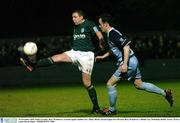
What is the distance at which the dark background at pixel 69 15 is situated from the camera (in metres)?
33.0

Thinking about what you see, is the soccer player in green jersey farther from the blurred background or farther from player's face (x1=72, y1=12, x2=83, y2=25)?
the blurred background

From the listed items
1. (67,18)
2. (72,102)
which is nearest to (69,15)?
(67,18)

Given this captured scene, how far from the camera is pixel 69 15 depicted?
34.4m

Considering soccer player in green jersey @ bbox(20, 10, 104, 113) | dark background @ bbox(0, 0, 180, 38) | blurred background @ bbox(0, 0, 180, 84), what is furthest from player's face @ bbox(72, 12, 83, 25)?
dark background @ bbox(0, 0, 180, 38)

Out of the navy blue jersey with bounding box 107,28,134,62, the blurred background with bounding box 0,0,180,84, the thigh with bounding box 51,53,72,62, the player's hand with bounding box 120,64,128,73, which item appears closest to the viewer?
the player's hand with bounding box 120,64,128,73

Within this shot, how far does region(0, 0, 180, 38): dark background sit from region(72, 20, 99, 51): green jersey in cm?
1974

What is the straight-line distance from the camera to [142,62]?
2369 cm

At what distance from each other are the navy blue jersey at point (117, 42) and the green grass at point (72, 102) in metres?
1.18

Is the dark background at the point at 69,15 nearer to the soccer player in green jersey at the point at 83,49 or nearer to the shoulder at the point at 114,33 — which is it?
the soccer player in green jersey at the point at 83,49

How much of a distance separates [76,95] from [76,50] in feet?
15.4

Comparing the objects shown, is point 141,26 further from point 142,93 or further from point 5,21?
point 142,93

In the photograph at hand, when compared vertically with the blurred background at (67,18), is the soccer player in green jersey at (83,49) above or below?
above

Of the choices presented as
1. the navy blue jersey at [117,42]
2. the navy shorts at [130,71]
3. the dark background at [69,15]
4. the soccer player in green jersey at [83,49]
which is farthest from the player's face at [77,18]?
the dark background at [69,15]

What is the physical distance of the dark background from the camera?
33.0 m
